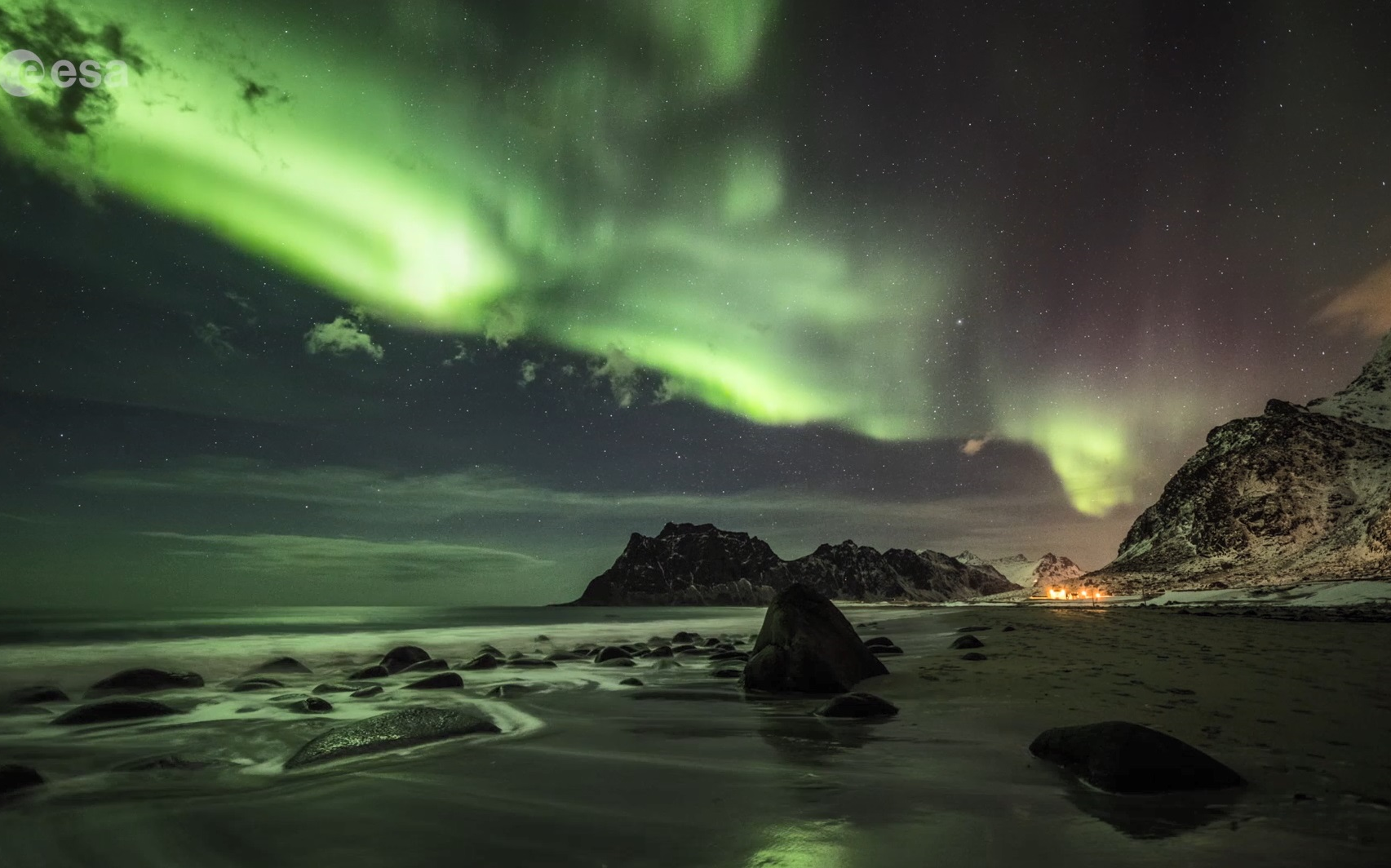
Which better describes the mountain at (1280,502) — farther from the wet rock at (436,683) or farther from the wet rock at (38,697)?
the wet rock at (38,697)

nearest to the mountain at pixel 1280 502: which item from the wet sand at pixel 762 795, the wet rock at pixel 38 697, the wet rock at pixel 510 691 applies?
the wet sand at pixel 762 795

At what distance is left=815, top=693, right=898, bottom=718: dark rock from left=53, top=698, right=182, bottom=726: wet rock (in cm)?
955

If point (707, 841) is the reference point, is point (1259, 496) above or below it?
above

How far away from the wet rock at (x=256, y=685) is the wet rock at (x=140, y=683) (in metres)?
0.97

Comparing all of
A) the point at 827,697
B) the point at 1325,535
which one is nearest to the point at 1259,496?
the point at 1325,535

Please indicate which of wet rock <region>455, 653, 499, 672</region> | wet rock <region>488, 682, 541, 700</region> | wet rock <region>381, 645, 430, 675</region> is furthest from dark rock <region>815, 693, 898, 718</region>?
wet rock <region>381, 645, 430, 675</region>

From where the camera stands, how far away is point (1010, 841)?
11.4ft

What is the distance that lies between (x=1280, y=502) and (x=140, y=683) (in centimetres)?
12728

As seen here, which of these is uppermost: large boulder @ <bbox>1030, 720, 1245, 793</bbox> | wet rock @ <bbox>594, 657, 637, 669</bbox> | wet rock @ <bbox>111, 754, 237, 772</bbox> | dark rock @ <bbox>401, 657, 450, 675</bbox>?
large boulder @ <bbox>1030, 720, 1245, 793</bbox>

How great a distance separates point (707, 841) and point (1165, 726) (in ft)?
17.4

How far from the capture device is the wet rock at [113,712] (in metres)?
8.81

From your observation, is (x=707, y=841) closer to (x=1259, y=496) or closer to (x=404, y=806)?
(x=404, y=806)

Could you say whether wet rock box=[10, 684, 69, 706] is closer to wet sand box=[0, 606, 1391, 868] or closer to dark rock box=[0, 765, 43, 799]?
wet sand box=[0, 606, 1391, 868]

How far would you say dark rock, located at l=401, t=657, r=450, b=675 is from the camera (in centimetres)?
1517
